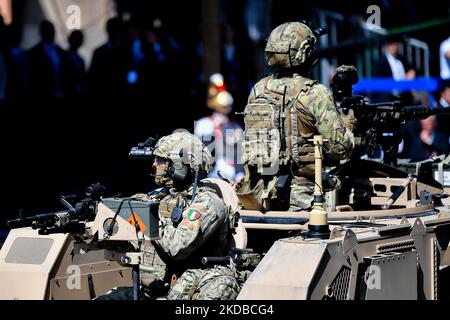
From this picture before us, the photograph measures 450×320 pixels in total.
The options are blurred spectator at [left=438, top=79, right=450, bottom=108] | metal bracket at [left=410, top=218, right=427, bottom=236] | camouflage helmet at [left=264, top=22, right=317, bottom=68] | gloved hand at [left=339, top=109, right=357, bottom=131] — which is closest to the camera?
metal bracket at [left=410, top=218, right=427, bottom=236]

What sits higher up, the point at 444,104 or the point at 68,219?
the point at 444,104

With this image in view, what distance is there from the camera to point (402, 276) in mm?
8430

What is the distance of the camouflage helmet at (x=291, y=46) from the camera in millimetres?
9789

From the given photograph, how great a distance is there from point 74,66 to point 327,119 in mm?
7970

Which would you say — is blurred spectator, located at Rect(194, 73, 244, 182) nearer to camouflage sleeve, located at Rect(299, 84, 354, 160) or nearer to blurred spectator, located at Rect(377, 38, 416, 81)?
blurred spectator, located at Rect(377, 38, 416, 81)

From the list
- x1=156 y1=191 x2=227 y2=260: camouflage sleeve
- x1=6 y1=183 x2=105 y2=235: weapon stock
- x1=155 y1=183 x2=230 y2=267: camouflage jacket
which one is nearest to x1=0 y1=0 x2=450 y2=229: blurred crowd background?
x1=155 y1=183 x2=230 y2=267: camouflage jacket

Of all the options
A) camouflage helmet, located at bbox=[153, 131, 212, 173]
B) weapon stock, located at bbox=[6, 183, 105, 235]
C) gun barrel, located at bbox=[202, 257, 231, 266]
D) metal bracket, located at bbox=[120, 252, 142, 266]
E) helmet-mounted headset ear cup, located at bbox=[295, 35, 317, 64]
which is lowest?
gun barrel, located at bbox=[202, 257, 231, 266]

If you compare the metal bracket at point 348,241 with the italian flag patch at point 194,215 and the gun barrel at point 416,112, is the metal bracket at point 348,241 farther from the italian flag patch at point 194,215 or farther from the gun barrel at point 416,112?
the gun barrel at point 416,112

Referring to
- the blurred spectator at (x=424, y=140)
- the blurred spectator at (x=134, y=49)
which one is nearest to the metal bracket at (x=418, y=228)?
the blurred spectator at (x=424, y=140)

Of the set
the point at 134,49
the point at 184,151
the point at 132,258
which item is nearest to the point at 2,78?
the point at 134,49

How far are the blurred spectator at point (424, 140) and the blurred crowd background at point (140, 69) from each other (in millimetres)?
23

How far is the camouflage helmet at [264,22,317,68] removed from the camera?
9789 mm

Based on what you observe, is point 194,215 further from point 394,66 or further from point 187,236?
point 394,66

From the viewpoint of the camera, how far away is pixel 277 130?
9633mm
